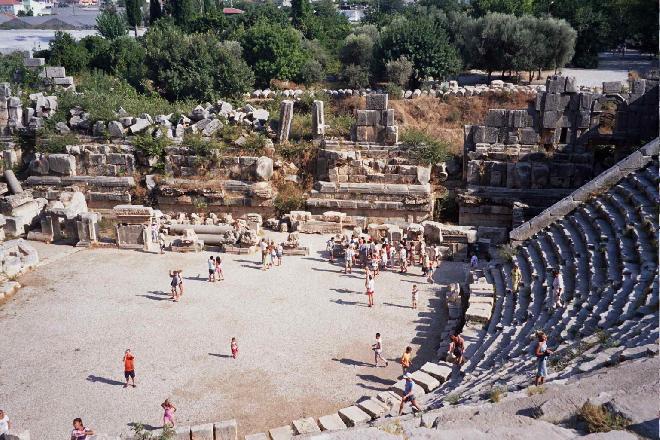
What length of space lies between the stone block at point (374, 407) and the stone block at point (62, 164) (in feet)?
53.3

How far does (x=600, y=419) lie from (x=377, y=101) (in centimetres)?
1631

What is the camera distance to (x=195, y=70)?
33188 millimetres

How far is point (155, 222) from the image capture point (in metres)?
21.3

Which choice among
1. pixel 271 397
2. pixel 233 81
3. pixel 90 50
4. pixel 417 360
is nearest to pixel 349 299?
pixel 417 360

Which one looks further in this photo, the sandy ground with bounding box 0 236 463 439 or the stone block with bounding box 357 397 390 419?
the sandy ground with bounding box 0 236 463 439

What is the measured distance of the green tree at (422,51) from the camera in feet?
119

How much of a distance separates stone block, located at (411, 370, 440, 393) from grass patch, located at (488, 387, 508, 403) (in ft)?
7.07

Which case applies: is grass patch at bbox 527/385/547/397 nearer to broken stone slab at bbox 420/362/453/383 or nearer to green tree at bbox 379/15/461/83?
broken stone slab at bbox 420/362/453/383

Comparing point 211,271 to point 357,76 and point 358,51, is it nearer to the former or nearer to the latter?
point 357,76

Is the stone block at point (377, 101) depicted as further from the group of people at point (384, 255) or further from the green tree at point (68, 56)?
the green tree at point (68, 56)

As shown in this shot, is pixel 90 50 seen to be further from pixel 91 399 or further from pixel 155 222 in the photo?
pixel 91 399

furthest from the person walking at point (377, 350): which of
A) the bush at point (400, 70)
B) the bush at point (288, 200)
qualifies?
Answer: the bush at point (400, 70)

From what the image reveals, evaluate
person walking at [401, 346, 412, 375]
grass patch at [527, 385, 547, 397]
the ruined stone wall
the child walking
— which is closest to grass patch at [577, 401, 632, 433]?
grass patch at [527, 385, 547, 397]

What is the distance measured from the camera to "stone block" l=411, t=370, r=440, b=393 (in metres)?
12.4
